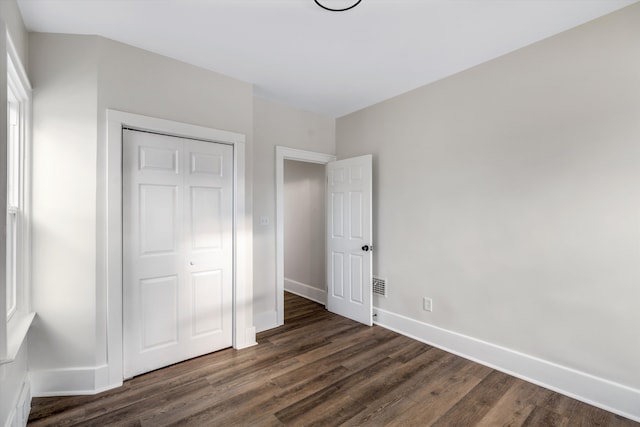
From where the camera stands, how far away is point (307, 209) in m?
A: 4.77

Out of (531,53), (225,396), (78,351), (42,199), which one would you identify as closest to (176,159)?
(42,199)

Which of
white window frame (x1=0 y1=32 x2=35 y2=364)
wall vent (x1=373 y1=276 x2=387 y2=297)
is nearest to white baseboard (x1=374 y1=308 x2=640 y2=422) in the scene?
wall vent (x1=373 y1=276 x2=387 y2=297)

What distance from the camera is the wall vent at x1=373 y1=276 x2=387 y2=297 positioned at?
3486mm

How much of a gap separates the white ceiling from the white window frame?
22.4 inches

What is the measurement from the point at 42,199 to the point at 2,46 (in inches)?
41.4

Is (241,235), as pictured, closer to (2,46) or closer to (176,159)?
(176,159)

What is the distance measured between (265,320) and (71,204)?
2155 mm

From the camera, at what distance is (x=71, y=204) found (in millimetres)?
2143

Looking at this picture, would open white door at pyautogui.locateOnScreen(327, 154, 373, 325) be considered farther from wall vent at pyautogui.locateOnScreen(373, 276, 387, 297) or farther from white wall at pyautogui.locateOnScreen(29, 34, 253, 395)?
white wall at pyautogui.locateOnScreen(29, 34, 253, 395)

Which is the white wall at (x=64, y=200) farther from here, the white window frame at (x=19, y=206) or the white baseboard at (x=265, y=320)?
the white baseboard at (x=265, y=320)

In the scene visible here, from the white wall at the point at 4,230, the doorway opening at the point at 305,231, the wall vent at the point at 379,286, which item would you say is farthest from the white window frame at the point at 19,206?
the doorway opening at the point at 305,231

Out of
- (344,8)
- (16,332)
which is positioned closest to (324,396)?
(16,332)

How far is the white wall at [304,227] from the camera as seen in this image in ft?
14.8

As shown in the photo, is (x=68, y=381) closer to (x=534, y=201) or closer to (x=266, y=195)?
(x=266, y=195)
